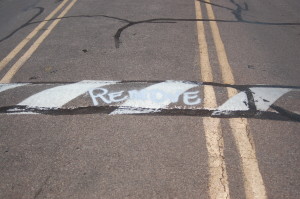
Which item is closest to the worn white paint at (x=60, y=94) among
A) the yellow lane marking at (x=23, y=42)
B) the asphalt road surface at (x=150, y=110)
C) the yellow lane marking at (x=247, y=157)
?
the asphalt road surface at (x=150, y=110)

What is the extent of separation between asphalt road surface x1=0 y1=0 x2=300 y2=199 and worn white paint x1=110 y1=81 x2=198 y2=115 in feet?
0.05

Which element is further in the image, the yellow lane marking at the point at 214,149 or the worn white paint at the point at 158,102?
the worn white paint at the point at 158,102

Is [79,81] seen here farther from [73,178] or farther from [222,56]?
[222,56]

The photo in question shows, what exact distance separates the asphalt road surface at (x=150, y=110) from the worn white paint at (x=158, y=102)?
0.01 m

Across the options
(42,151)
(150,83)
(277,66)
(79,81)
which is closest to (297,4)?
(277,66)

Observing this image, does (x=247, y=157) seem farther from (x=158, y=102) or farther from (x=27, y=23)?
(x=27, y=23)

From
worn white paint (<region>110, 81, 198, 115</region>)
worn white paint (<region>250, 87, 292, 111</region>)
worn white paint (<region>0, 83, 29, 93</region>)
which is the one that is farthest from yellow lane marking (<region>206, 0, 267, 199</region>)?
worn white paint (<region>0, 83, 29, 93</region>)

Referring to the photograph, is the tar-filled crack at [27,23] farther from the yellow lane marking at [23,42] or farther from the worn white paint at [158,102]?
the worn white paint at [158,102]

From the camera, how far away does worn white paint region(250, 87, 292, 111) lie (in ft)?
13.3

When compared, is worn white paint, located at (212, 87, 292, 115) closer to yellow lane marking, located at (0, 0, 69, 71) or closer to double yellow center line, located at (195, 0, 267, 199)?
double yellow center line, located at (195, 0, 267, 199)

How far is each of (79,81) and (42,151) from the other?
1655 millimetres

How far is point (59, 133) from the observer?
3641 millimetres

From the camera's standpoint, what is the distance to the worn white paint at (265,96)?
4.04 metres

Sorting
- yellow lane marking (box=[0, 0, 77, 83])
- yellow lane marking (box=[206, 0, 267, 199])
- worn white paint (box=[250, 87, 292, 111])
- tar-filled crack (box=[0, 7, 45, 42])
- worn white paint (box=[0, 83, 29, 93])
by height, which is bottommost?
yellow lane marking (box=[206, 0, 267, 199])
